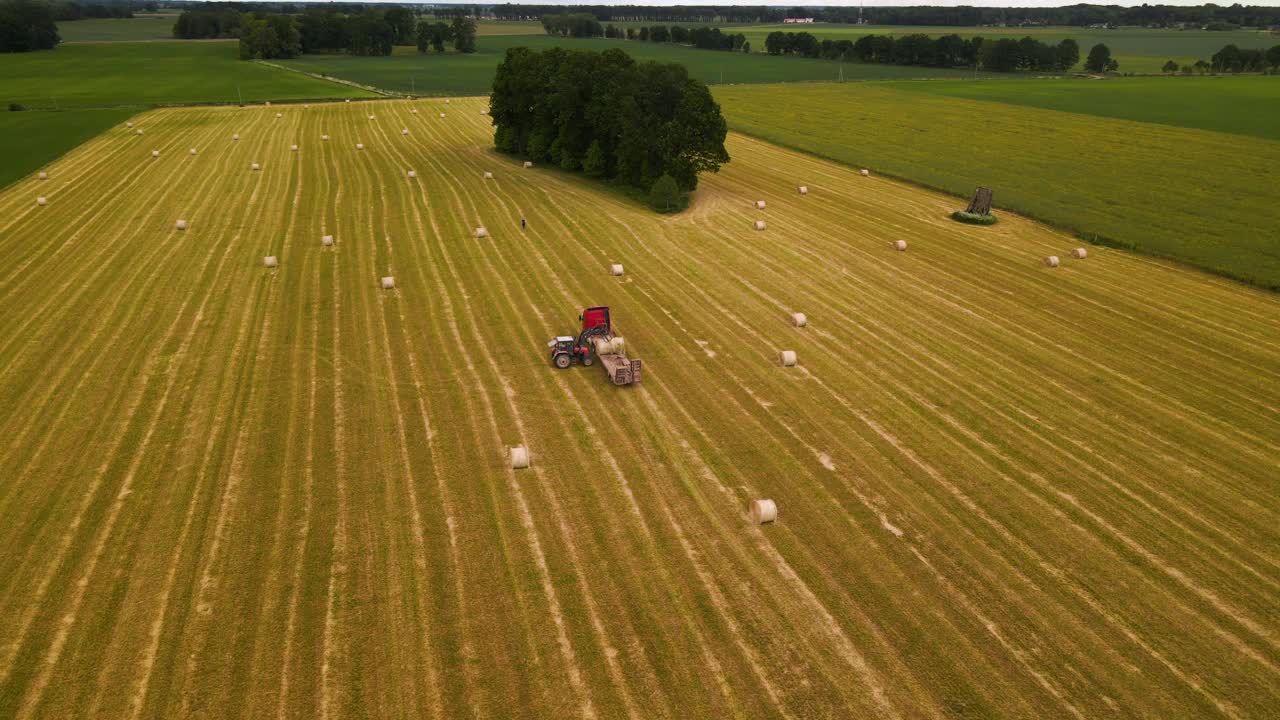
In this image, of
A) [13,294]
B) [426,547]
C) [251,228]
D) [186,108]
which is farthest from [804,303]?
[186,108]

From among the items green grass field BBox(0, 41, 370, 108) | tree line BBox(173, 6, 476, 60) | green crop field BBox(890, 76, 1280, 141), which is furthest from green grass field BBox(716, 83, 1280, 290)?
tree line BBox(173, 6, 476, 60)

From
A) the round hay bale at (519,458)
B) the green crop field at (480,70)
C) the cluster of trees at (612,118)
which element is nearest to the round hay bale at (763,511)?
the round hay bale at (519,458)

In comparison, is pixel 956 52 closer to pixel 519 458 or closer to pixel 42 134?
pixel 42 134

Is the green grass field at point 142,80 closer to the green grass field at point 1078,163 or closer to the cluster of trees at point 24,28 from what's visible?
the cluster of trees at point 24,28

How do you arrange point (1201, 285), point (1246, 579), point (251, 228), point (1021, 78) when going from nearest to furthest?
point (1246, 579) → point (1201, 285) → point (251, 228) → point (1021, 78)

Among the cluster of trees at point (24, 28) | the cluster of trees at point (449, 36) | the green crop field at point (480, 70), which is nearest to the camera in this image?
the green crop field at point (480, 70)

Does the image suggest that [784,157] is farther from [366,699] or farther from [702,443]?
[366,699]
